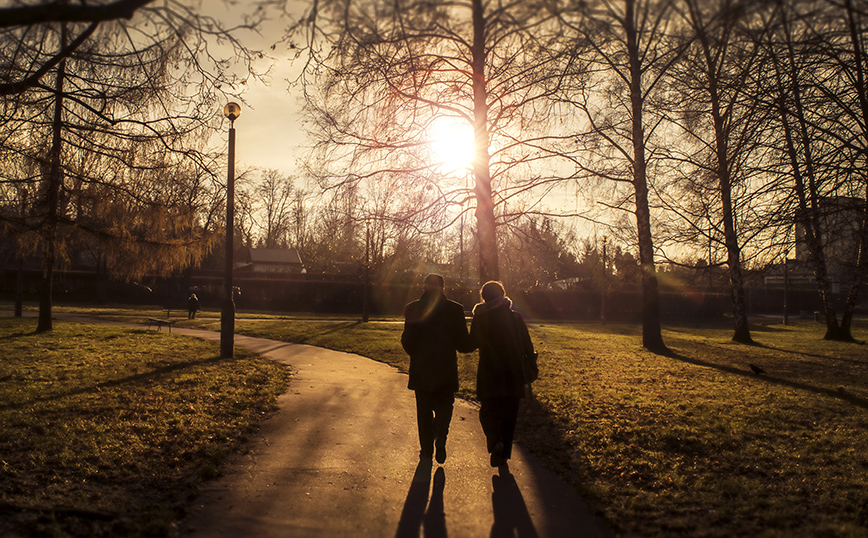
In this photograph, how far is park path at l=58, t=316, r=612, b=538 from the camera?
12.7ft

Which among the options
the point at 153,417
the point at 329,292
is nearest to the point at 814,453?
the point at 153,417

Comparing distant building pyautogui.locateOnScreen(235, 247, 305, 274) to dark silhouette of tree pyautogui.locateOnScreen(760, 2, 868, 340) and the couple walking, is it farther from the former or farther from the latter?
the couple walking

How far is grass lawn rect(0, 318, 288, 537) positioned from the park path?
37 centimetres

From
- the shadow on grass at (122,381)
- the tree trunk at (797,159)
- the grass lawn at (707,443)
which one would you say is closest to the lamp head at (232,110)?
the shadow on grass at (122,381)

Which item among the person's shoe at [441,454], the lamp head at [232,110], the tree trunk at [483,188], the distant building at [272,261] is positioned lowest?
the person's shoe at [441,454]

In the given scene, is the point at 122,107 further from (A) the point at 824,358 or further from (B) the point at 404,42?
(A) the point at 824,358

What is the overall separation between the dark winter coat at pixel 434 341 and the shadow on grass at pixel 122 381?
500 cm

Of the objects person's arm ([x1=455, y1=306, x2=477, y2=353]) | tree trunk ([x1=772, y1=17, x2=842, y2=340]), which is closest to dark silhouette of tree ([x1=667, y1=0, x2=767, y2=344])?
tree trunk ([x1=772, y1=17, x2=842, y2=340])

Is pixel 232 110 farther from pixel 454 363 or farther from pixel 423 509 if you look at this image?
pixel 423 509

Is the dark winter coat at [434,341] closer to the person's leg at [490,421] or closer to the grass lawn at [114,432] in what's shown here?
the person's leg at [490,421]

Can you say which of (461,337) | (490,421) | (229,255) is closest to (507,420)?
(490,421)

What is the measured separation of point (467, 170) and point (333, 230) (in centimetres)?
315

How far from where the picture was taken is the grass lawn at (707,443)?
411 centimetres

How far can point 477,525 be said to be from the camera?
→ 3971 millimetres
